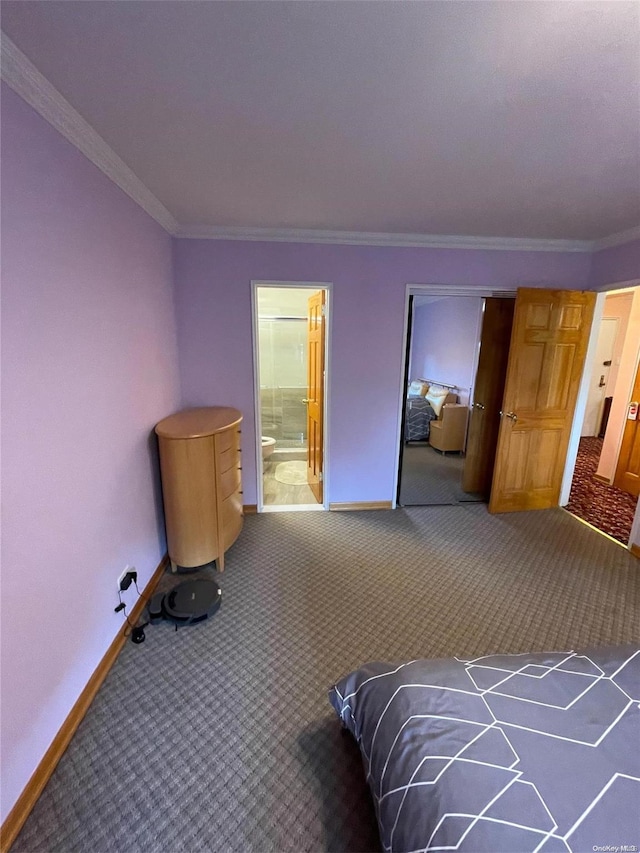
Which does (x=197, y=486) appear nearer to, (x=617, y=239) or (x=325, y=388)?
(x=325, y=388)

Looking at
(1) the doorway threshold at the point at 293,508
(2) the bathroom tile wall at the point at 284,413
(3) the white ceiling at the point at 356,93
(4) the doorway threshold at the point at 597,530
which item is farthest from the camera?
(2) the bathroom tile wall at the point at 284,413

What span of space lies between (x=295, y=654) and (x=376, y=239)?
9.98 feet

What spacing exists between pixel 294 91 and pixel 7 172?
3.29ft

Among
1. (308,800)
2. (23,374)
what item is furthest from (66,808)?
(23,374)

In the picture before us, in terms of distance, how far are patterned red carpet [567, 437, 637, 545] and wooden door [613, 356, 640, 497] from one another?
107 mm

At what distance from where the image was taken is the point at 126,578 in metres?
2.01

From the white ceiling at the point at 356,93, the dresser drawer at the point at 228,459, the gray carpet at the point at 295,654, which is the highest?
the white ceiling at the point at 356,93

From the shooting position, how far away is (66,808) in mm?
1259

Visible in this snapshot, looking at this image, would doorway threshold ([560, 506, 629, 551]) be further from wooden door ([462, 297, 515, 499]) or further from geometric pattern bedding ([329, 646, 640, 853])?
geometric pattern bedding ([329, 646, 640, 853])

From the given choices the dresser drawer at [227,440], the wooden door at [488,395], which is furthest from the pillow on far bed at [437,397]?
the dresser drawer at [227,440]

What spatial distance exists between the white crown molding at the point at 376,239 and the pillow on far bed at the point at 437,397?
204 centimetres

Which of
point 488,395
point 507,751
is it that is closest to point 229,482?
point 507,751

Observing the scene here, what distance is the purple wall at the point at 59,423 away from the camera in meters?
1.19

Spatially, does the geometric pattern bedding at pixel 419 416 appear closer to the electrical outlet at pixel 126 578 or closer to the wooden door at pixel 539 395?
the wooden door at pixel 539 395
